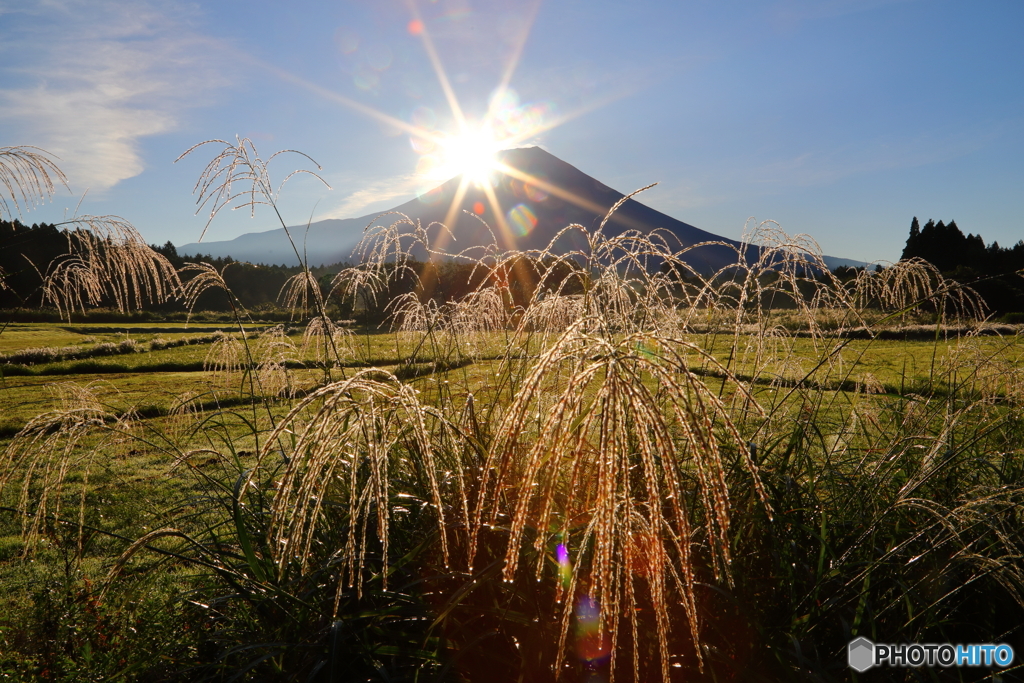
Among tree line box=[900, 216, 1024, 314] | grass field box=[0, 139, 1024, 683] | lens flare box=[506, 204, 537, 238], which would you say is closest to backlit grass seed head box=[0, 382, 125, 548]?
grass field box=[0, 139, 1024, 683]

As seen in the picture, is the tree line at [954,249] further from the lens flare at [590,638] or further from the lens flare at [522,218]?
the lens flare at [522,218]

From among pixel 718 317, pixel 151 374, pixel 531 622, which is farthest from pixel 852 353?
pixel 151 374

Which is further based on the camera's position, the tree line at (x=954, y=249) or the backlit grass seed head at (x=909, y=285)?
the tree line at (x=954, y=249)

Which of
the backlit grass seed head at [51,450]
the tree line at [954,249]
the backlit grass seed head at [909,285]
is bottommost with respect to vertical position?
the backlit grass seed head at [51,450]

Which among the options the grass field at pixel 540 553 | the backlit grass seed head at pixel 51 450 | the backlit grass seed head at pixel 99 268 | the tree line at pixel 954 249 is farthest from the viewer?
the tree line at pixel 954 249

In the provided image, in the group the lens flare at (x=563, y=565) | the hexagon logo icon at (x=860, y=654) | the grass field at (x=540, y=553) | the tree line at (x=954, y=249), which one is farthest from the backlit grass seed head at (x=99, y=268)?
the tree line at (x=954, y=249)

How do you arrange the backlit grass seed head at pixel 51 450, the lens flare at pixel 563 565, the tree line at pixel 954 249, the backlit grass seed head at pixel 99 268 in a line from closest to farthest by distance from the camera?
1. the lens flare at pixel 563 565
2. the backlit grass seed head at pixel 51 450
3. the backlit grass seed head at pixel 99 268
4. the tree line at pixel 954 249

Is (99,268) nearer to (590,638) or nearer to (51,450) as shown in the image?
(51,450)

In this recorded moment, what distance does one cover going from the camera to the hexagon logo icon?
6.67ft

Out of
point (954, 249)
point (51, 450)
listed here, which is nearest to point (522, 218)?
point (954, 249)

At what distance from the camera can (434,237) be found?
16.1 ft

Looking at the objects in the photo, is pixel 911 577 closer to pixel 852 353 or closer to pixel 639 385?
pixel 639 385

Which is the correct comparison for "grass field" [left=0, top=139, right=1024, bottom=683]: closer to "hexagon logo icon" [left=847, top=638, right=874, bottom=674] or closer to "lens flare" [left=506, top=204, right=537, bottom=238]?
"hexagon logo icon" [left=847, top=638, right=874, bottom=674]

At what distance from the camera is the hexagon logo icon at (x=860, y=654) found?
A: 6.67ft
